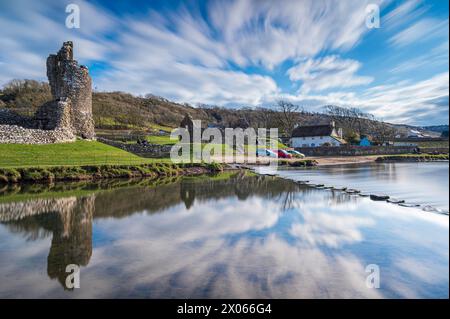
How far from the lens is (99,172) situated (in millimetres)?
21266

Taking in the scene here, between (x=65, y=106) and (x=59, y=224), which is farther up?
(x=65, y=106)

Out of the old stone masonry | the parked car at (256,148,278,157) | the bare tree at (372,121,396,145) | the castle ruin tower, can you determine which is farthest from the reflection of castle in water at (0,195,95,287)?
the bare tree at (372,121,396,145)

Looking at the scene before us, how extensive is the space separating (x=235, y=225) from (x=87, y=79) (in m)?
28.4

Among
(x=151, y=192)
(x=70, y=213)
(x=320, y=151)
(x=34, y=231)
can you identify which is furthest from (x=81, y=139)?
(x=320, y=151)

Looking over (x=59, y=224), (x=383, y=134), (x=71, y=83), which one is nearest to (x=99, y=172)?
(x=59, y=224)

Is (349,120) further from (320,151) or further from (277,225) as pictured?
(277,225)

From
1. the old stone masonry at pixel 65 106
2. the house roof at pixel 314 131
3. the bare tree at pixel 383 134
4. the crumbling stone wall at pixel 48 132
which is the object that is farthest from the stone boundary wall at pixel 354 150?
the crumbling stone wall at pixel 48 132

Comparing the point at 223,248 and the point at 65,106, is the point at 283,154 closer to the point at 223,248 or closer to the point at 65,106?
the point at 65,106

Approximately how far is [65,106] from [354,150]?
143ft

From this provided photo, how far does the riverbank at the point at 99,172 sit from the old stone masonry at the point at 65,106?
8.27 meters
